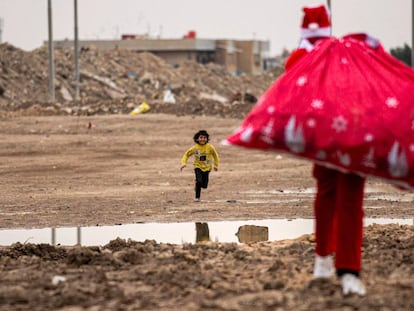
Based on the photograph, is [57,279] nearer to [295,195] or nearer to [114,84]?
[295,195]

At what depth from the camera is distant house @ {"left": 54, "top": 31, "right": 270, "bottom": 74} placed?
443ft

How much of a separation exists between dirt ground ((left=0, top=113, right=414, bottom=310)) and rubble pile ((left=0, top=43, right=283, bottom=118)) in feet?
36.7

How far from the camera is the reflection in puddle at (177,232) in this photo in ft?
44.9

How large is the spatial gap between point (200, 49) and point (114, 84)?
52.3 metres

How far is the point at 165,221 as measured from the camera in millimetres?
15555

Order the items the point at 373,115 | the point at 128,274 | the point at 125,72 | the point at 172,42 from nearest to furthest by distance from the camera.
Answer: the point at 373,115 < the point at 128,274 < the point at 125,72 < the point at 172,42

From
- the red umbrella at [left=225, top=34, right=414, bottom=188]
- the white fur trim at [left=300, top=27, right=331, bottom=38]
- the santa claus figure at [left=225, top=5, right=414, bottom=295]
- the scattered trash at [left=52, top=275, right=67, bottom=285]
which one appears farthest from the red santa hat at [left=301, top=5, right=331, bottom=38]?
the scattered trash at [left=52, top=275, right=67, bottom=285]

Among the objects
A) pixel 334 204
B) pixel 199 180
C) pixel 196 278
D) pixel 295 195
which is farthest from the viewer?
pixel 295 195

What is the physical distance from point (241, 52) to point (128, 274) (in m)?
138

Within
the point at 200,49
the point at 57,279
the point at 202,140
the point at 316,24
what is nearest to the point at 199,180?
the point at 202,140

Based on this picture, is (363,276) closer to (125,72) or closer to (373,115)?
(373,115)

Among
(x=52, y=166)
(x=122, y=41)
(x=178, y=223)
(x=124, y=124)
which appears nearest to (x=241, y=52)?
(x=122, y=41)

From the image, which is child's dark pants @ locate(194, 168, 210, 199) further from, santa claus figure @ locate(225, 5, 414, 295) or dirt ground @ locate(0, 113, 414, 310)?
santa claus figure @ locate(225, 5, 414, 295)

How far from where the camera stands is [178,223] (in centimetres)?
1529
